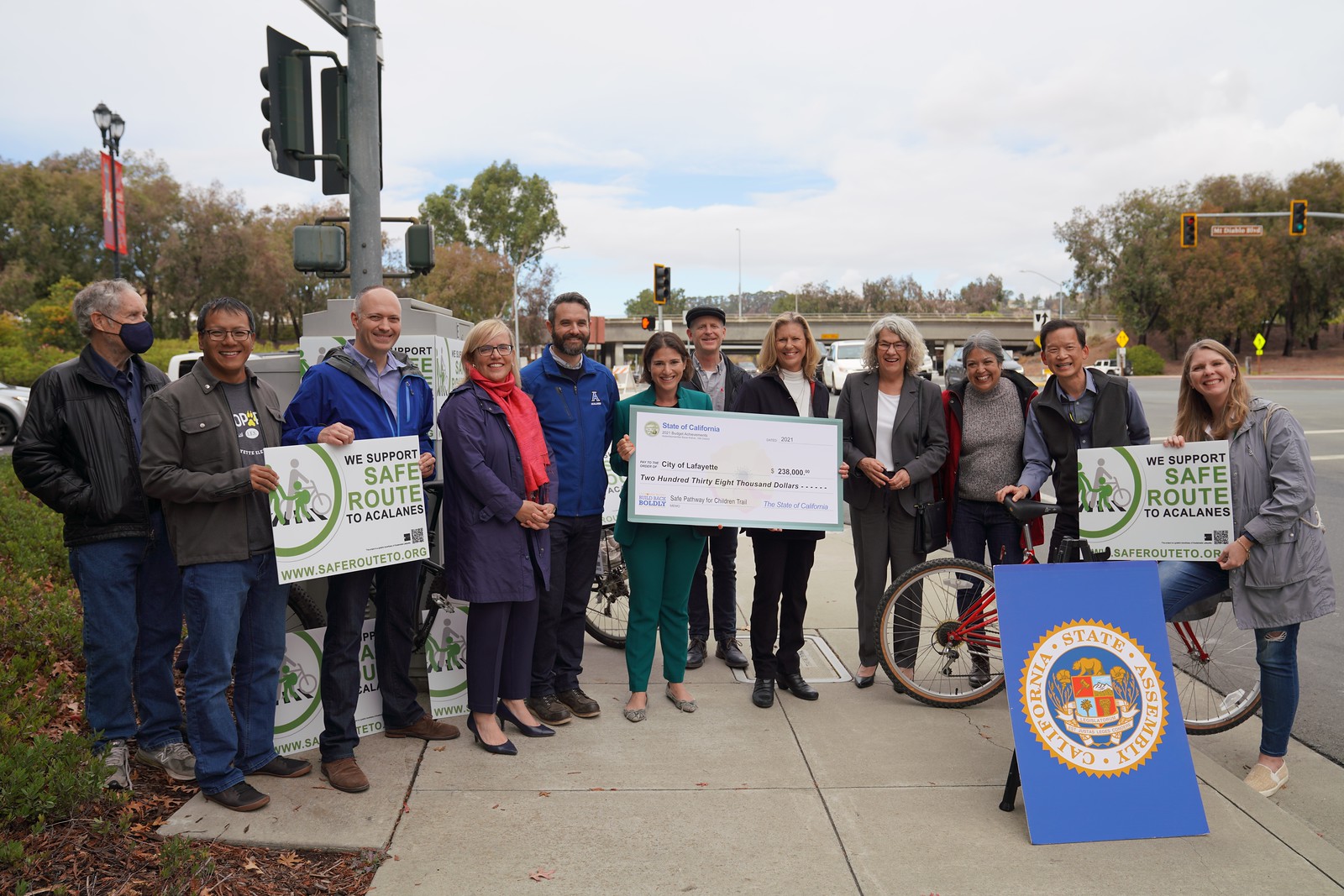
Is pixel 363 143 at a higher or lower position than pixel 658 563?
higher

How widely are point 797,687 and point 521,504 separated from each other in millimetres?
1994

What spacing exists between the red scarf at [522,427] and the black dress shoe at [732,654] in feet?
6.53

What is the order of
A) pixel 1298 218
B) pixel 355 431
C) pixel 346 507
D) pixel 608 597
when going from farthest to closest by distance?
pixel 1298 218
pixel 608 597
pixel 355 431
pixel 346 507

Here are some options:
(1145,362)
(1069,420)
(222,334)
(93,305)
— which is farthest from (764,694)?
(1145,362)

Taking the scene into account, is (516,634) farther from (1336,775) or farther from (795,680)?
(1336,775)

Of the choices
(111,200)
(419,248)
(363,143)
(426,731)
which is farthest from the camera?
(111,200)

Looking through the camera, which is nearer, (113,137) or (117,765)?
(117,765)

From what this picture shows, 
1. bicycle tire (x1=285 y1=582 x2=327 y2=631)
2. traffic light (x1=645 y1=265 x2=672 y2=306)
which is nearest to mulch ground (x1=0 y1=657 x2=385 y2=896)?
bicycle tire (x1=285 y1=582 x2=327 y2=631)

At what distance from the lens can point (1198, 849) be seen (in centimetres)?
371

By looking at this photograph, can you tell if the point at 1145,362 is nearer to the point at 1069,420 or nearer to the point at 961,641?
the point at 1069,420

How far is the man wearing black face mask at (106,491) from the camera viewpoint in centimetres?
392

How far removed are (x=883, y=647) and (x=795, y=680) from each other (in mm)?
541

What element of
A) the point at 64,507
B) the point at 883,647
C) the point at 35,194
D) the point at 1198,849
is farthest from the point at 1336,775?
the point at 35,194

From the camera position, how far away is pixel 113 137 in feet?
77.7
